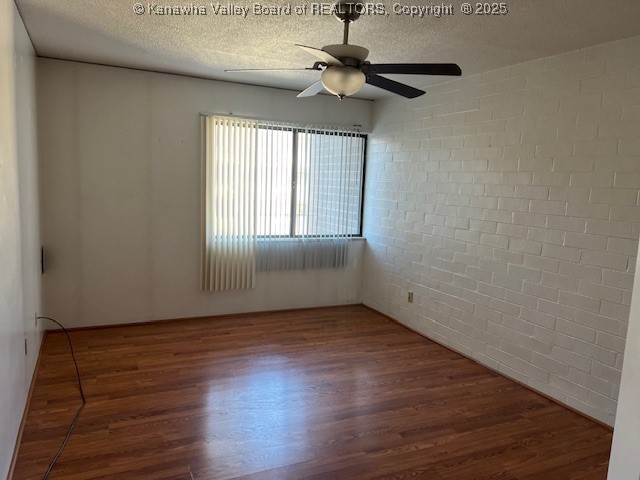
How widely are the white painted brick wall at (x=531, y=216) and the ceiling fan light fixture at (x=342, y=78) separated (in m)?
1.64

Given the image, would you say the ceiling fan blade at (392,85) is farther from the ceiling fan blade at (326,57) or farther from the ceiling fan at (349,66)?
the ceiling fan blade at (326,57)

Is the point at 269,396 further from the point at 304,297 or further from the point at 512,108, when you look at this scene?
the point at 512,108

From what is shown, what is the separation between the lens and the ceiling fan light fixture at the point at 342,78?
2238 millimetres

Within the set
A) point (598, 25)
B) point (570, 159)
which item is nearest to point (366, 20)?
point (598, 25)

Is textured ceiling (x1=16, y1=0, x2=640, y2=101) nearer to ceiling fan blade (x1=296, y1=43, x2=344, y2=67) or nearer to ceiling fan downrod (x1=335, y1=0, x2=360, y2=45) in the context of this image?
ceiling fan downrod (x1=335, y1=0, x2=360, y2=45)

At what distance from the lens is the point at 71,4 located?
2613 millimetres

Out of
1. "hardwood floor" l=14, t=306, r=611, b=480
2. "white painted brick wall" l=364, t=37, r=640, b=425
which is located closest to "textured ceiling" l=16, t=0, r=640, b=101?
"white painted brick wall" l=364, t=37, r=640, b=425

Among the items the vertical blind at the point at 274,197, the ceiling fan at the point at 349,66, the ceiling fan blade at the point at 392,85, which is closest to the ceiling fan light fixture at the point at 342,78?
the ceiling fan at the point at 349,66

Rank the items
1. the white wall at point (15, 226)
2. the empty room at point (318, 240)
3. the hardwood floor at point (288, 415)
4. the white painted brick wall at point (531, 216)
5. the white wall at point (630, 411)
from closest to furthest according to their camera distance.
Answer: the white wall at point (630, 411)
the white wall at point (15, 226)
the hardwood floor at point (288, 415)
the empty room at point (318, 240)
the white painted brick wall at point (531, 216)

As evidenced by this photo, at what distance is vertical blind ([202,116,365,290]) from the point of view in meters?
4.49

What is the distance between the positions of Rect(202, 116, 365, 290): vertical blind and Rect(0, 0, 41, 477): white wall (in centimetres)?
155

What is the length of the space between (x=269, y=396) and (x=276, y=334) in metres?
1.27

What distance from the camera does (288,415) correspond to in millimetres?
2818

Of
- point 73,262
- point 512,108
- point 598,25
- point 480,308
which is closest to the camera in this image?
point 598,25
